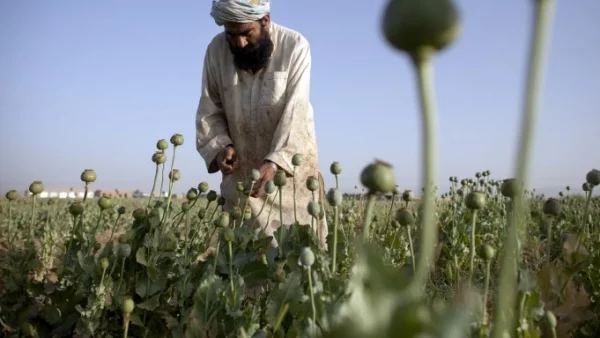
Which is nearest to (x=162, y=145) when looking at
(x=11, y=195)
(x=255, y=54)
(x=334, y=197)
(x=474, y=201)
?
(x=11, y=195)

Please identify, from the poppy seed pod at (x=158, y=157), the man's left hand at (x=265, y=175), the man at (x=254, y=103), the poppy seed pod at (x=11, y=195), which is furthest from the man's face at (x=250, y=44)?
the poppy seed pod at (x=11, y=195)

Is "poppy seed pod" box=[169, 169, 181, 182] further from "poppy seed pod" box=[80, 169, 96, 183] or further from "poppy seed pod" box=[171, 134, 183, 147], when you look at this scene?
"poppy seed pod" box=[80, 169, 96, 183]

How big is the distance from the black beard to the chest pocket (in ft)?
0.38

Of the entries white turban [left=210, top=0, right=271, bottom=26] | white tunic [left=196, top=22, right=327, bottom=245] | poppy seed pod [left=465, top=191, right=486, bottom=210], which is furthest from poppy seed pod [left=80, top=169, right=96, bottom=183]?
white turban [left=210, top=0, right=271, bottom=26]

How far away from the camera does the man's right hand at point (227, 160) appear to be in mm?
3514

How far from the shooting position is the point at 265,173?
324 centimetres

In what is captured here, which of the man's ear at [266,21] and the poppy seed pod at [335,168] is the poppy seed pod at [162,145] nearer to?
the poppy seed pod at [335,168]

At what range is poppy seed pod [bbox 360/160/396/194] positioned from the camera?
2.14ft

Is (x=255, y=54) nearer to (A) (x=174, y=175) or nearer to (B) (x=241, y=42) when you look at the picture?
(B) (x=241, y=42)

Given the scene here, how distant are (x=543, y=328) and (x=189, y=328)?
93cm

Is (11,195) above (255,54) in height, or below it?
below

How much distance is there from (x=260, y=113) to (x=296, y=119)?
259mm

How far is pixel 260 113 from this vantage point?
3.72 metres

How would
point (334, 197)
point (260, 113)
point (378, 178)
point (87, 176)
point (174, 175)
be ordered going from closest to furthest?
point (378, 178), point (334, 197), point (87, 176), point (174, 175), point (260, 113)
